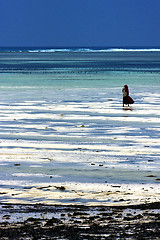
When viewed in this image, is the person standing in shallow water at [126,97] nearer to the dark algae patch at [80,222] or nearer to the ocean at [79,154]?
the ocean at [79,154]

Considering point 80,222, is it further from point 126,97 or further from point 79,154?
point 126,97

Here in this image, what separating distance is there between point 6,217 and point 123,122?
14.4 metres

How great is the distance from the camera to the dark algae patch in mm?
8516

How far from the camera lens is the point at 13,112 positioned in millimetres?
27562

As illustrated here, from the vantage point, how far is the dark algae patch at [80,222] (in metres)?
8.52

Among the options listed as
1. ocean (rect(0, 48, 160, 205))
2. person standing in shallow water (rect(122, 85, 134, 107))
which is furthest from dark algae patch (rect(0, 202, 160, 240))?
person standing in shallow water (rect(122, 85, 134, 107))

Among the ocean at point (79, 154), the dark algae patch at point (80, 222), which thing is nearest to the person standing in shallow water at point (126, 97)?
the ocean at point (79, 154)

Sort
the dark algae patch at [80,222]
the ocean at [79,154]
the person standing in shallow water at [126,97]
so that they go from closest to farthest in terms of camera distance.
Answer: the dark algae patch at [80,222] < the ocean at [79,154] < the person standing in shallow water at [126,97]

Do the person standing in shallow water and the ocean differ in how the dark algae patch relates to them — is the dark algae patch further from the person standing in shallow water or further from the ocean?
the person standing in shallow water

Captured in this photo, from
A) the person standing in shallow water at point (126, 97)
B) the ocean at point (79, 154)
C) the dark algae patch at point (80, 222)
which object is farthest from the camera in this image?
the person standing in shallow water at point (126, 97)

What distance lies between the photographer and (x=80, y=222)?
921 cm

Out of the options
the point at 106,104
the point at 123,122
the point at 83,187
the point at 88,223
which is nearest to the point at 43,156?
the point at 83,187

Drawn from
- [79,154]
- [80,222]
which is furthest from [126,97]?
[80,222]

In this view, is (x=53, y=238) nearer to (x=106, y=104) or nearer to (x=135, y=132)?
(x=135, y=132)
